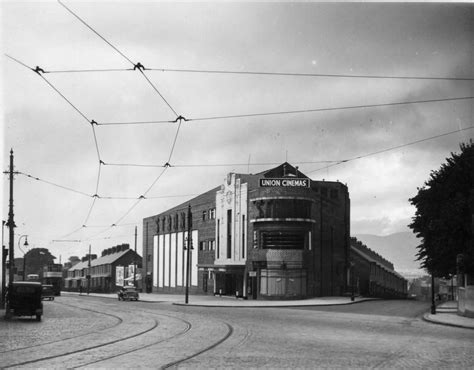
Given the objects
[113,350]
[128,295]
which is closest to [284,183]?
[128,295]

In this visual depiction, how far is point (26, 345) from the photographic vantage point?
59.5 feet

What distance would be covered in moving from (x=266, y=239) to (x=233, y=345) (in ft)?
121

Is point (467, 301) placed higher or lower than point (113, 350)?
higher

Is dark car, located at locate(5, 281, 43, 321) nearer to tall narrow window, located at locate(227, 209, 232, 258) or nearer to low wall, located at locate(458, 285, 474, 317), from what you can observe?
low wall, located at locate(458, 285, 474, 317)

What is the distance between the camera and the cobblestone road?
48.1ft

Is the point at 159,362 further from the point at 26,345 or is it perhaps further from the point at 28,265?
the point at 28,265

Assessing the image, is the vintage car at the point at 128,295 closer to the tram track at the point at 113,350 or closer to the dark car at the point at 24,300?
the dark car at the point at 24,300

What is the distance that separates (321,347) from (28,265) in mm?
149419

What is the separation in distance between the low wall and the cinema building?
1952 centimetres

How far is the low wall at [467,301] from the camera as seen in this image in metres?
32.0

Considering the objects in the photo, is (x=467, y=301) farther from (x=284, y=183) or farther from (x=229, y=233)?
(x=229, y=233)

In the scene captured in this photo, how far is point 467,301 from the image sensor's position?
3253 cm

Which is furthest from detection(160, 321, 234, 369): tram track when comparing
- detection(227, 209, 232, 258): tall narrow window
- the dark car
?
detection(227, 209, 232, 258): tall narrow window

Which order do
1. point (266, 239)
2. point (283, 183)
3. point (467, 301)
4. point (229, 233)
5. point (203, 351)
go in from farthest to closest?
point (229, 233) < point (266, 239) < point (283, 183) < point (467, 301) < point (203, 351)
